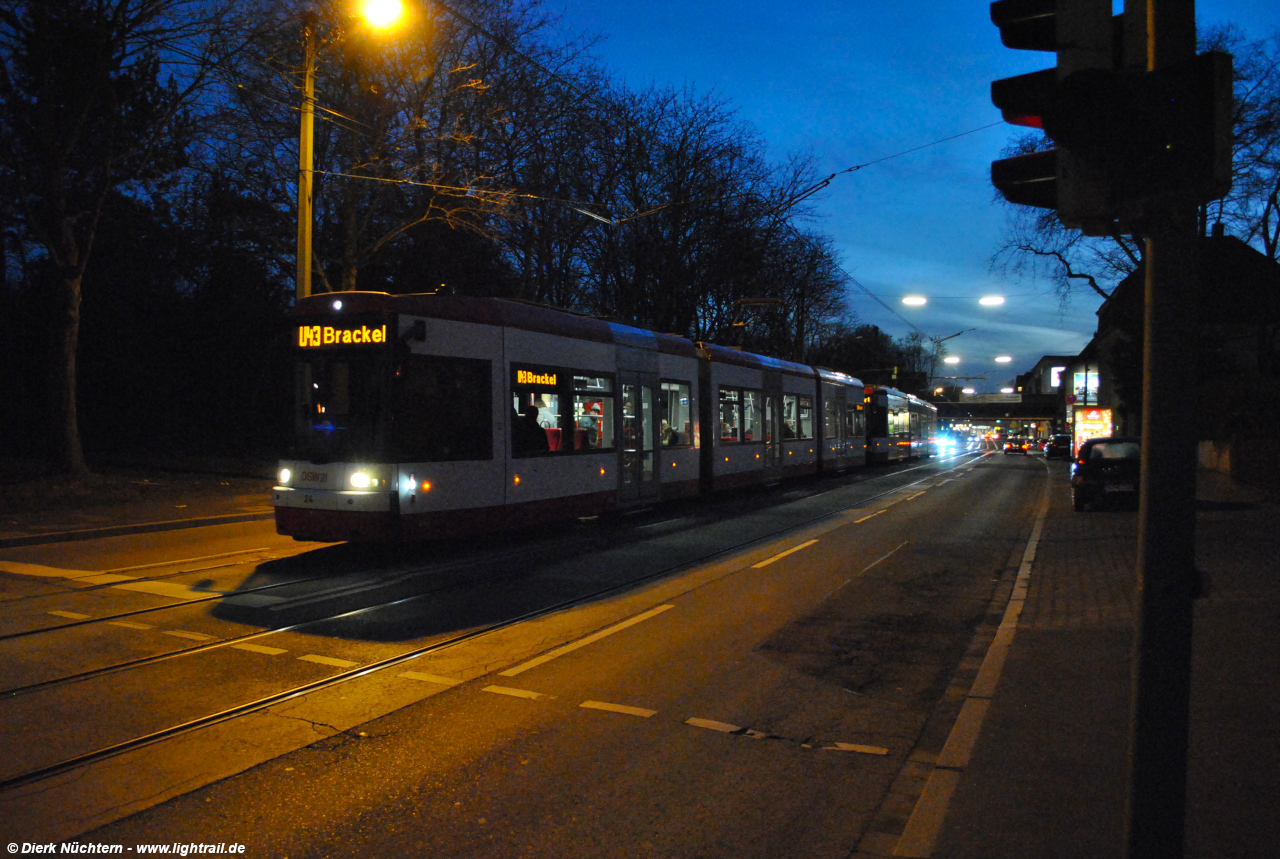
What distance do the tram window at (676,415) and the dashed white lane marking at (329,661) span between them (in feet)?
34.3

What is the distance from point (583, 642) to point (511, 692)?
148 cm

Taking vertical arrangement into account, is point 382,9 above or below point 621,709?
above

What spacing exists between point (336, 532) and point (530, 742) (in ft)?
20.3

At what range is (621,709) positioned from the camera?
571 cm

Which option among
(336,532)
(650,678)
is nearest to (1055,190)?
(650,678)

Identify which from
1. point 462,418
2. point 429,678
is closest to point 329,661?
point 429,678

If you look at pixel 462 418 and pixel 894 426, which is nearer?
pixel 462 418

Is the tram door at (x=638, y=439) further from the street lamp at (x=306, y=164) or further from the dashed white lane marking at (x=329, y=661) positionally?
the dashed white lane marking at (x=329, y=661)

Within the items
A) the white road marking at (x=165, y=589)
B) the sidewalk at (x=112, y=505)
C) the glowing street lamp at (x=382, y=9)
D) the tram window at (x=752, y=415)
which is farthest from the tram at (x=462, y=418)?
the glowing street lamp at (x=382, y=9)

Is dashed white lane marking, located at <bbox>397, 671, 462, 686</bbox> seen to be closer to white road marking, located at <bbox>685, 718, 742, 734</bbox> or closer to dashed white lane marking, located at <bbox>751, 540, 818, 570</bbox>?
white road marking, located at <bbox>685, 718, 742, 734</bbox>

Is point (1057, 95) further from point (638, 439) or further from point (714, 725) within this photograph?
point (638, 439)

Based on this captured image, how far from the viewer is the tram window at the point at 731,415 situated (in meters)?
19.8

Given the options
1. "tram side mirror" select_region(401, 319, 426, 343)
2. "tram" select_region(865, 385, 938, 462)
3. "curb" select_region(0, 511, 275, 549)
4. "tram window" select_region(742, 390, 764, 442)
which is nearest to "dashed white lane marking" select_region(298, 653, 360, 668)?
"tram side mirror" select_region(401, 319, 426, 343)

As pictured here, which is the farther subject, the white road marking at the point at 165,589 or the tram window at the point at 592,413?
the tram window at the point at 592,413
